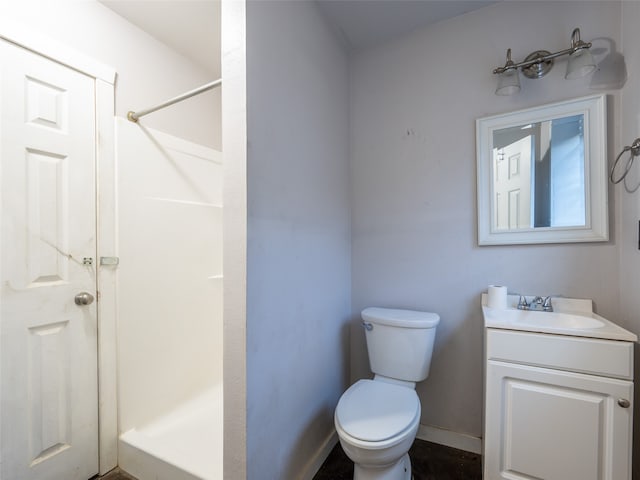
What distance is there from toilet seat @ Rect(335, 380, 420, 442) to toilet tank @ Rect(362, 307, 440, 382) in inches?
4.3

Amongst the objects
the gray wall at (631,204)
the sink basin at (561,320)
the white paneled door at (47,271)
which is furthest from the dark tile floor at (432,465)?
the white paneled door at (47,271)

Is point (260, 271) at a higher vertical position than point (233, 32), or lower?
lower

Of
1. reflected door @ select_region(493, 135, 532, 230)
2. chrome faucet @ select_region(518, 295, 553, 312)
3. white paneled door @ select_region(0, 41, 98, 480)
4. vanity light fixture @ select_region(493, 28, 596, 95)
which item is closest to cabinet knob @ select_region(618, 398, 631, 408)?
chrome faucet @ select_region(518, 295, 553, 312)

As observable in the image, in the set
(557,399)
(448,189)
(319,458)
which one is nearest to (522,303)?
(557,399)

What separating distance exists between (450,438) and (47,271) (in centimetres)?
222

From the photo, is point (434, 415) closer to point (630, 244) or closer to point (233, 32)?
point (630, 244)

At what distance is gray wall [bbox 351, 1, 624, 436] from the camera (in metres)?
1.40

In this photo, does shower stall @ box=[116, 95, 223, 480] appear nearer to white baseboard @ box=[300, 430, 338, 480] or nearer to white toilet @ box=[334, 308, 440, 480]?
white baseboard @ box=[300, 430, 338, 480]

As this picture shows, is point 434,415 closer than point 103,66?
No

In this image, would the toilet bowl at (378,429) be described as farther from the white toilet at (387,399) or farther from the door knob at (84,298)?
the door knob at (84,298)

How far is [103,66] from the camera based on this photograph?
4.62ft

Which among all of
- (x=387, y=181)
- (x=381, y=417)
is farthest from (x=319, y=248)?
(x=381, y=417)

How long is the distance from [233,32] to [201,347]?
1.75 metres

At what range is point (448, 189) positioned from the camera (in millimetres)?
1644
